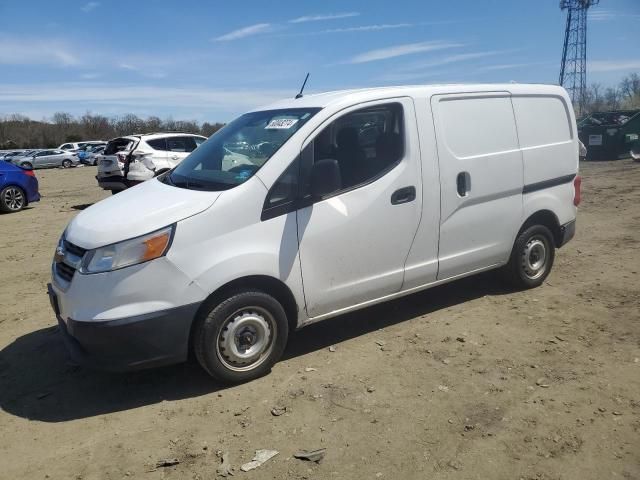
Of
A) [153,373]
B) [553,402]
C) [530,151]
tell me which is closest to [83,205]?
[153,373]

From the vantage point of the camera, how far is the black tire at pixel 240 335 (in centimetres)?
350

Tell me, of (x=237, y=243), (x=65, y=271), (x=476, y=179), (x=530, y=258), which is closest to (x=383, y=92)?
(x=476, y=179)

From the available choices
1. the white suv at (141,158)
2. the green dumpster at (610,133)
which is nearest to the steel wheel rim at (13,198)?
the white suv at (141,158)

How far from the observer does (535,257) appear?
214 inches

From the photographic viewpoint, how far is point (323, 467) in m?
2.83

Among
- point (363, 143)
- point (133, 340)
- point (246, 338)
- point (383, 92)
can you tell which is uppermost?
point (383, 92)

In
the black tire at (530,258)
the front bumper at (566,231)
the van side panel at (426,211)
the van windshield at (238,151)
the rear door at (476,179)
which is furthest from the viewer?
the front bumper at (566,231)

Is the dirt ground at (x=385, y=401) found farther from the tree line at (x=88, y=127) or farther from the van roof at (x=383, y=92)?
the tree line at (x=88, y=127)

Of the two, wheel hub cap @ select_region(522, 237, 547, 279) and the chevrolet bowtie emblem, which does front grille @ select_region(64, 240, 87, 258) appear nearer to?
the chevrolet bowtie emblem

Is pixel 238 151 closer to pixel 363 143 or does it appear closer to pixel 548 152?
pixel 363 143

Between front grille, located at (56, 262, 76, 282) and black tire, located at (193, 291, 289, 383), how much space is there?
89 cm

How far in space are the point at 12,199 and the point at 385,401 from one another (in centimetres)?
1241

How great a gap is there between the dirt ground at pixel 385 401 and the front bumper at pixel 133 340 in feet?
1.20

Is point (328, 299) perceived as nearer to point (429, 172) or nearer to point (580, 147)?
point (429, 172)
